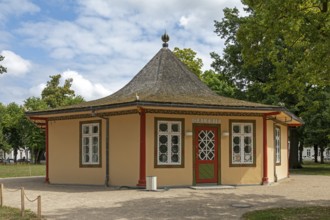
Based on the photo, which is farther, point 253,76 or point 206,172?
point 253,76

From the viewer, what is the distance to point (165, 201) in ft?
42.7

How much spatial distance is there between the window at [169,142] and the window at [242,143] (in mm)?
2251

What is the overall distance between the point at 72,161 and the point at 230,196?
7.61 metres

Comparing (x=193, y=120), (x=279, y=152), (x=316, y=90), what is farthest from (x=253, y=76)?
(x=193, y=120)

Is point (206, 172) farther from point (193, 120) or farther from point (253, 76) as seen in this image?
point (253, 76)

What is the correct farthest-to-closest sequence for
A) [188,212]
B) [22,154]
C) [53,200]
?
[22,154] < [53,200] < [188,212]

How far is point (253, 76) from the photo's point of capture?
34.6 metres

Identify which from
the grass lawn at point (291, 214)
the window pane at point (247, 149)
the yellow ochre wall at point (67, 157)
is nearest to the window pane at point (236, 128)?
the window pane at point (247, 149)

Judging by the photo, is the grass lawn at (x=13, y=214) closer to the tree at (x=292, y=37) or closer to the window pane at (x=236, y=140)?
the tree at (x=292, y=37)

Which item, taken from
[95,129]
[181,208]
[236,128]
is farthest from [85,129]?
[181,208]

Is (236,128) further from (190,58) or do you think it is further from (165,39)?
(190,58)

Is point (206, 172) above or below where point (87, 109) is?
below

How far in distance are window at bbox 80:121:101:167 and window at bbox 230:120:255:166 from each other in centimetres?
520

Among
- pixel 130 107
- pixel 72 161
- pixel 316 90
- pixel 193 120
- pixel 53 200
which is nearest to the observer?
pixel 53 200
